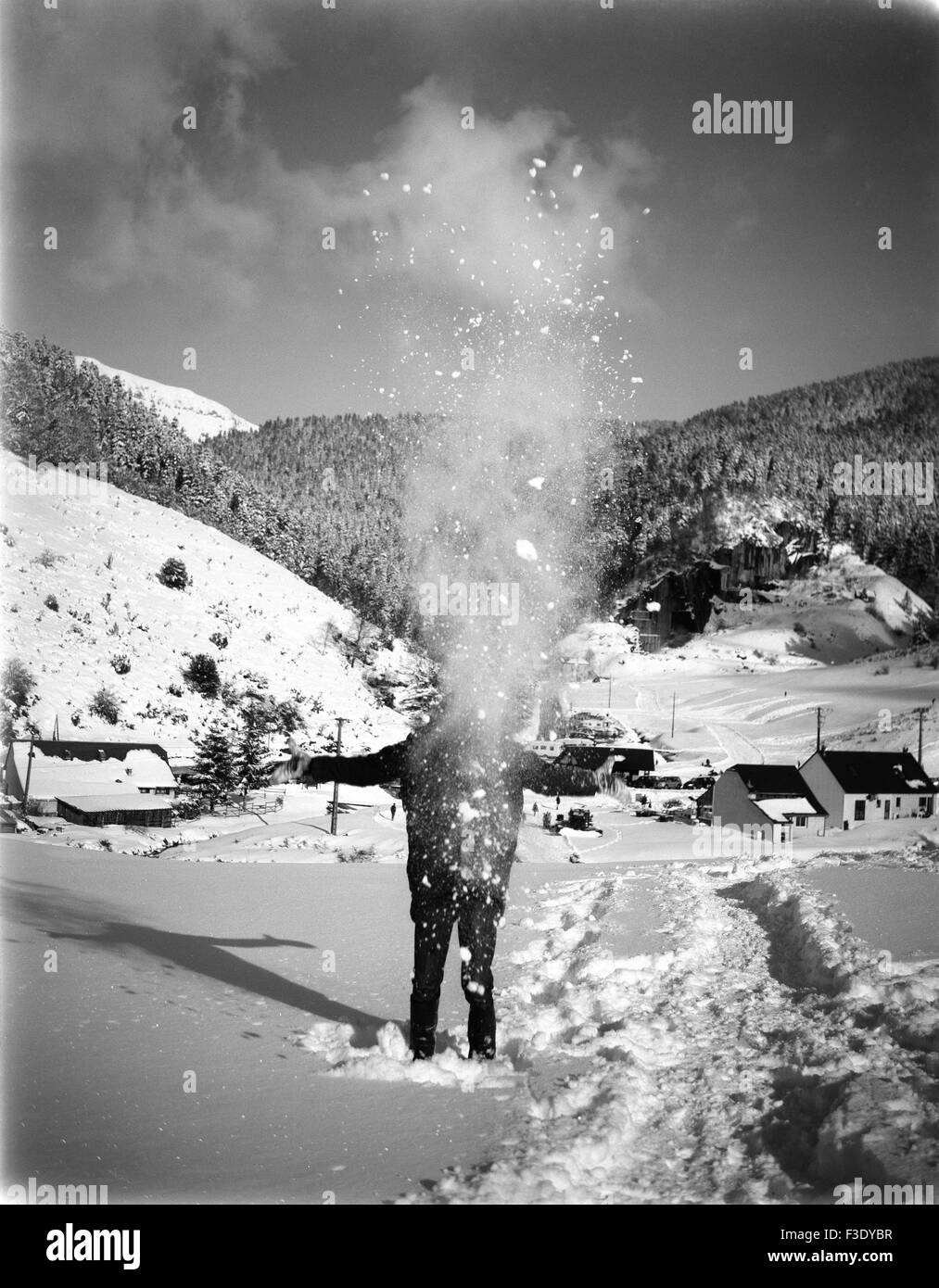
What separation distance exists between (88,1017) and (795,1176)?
2.65 meters

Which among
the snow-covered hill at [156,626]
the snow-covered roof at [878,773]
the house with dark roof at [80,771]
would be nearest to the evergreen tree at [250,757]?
the house with dark roof at [80,771]

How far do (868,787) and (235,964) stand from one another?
27.8 meters

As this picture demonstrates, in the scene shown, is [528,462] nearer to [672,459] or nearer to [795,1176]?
[795,1176]

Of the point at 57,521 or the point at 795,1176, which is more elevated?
the point at 57,521

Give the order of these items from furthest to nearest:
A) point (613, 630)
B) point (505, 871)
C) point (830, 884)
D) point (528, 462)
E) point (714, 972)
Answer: point (613, 630) < point (830, 884) < point (714, 972) < point (528, 462) < point (505, 871)

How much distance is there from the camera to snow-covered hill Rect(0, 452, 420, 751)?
3306cm

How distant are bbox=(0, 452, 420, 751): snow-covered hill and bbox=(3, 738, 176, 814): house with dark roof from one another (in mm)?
2856

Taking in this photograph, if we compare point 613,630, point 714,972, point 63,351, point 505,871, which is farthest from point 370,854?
point 613,630

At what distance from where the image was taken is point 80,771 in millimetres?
25938

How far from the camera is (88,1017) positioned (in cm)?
327

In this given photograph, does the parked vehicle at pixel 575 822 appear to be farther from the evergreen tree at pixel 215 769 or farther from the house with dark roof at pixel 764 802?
the evergreen tree at pixel 215 769

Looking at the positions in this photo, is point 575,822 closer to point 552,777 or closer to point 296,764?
point 552,777

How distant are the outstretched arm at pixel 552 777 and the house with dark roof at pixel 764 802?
22.8 meters
